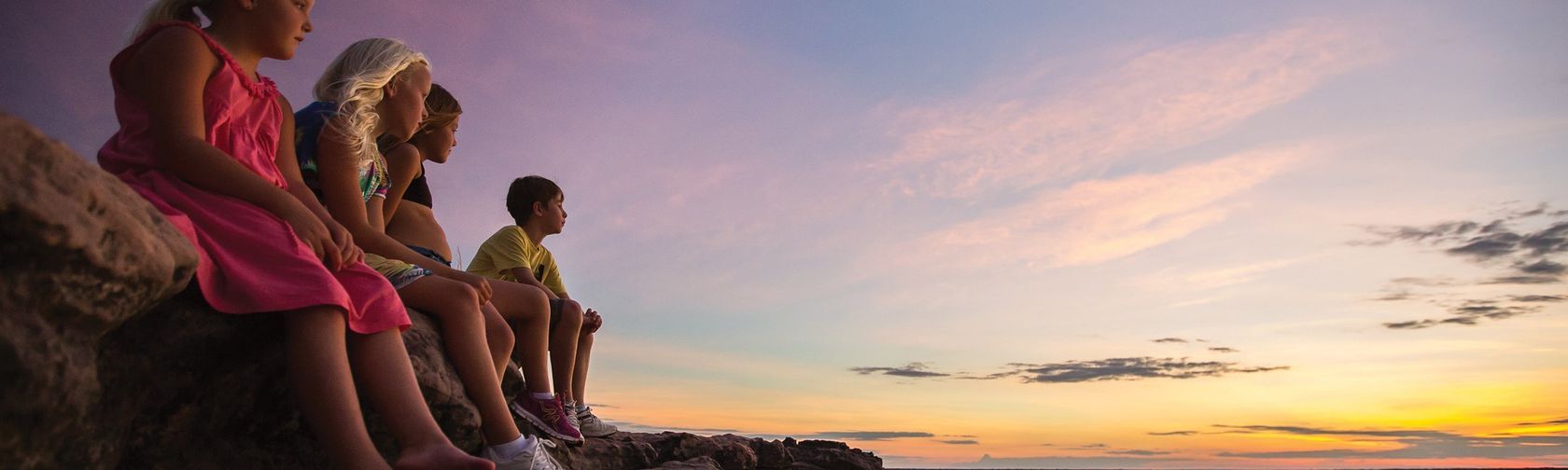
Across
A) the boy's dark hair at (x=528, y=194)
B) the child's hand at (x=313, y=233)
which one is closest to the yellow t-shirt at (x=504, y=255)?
the boy's dark hair at (x=528, y=194)

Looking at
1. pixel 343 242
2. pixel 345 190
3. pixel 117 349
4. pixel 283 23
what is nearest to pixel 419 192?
pixel 345 190

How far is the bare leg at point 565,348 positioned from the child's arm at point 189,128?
296cm

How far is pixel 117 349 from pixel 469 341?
1.41 metres

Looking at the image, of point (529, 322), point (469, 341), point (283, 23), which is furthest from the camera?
point (529, 322)

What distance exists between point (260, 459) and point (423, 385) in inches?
24.3

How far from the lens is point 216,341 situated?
2914mm

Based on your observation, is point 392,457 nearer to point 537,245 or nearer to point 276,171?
point 276,171

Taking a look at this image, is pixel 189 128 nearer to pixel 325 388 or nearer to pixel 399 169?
pixel 325 388

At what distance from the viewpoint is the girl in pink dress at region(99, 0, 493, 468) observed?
281cm

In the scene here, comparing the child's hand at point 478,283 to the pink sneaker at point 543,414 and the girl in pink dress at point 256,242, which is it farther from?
the pink sneaker at point 543,414

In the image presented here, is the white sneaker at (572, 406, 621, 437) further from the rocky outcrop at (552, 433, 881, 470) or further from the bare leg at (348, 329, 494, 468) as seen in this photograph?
the bare leg at (348, 329, 494, 468)

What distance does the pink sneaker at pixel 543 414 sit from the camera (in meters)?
5.27

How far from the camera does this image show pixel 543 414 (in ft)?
17.3

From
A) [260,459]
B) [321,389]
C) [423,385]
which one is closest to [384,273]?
[423,385]
